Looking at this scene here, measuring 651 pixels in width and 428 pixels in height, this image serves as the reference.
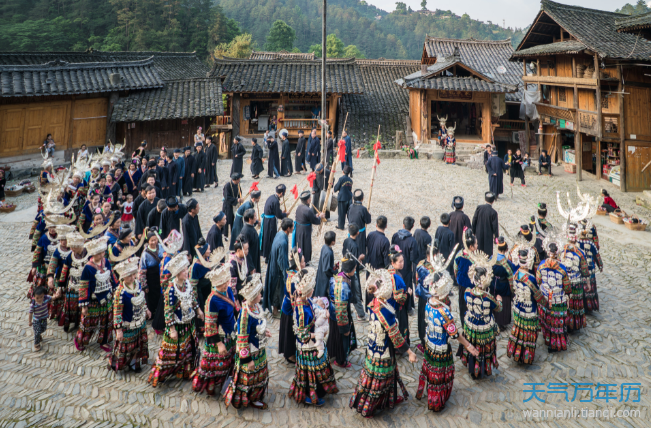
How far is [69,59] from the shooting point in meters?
23.8

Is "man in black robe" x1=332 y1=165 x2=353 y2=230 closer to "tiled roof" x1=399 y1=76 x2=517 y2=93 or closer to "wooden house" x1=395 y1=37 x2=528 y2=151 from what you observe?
"tiled roof" x1=399 y1=76 x2=517 y2=93

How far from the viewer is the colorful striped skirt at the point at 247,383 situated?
5.33 m

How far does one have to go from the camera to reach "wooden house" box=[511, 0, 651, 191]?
1698 cm

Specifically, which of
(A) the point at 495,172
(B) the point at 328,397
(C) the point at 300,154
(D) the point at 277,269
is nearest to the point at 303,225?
(D) the point at 277,269

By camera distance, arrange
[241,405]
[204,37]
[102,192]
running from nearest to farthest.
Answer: [241,405] < [102,192] < [204,37]

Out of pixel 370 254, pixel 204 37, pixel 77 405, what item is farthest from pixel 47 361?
pixel 204 37

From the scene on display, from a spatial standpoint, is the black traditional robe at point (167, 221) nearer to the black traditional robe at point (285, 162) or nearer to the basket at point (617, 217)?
the black traditional robe at point (285, 162)

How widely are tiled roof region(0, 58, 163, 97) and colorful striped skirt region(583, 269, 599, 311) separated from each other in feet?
58.2

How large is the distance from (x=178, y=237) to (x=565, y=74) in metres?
19.8

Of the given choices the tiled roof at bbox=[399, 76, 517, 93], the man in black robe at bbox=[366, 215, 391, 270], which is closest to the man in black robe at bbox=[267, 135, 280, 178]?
the tiled roof at bbox=[399, 76, 517, 93]

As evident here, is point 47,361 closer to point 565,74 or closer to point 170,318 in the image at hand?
point 170,318

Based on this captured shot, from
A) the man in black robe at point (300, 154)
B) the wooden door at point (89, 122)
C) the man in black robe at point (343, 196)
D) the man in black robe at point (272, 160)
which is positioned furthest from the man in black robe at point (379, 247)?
the wooden door at point (89, 122)

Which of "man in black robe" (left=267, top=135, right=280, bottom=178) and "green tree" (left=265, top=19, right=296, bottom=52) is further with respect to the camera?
"green tree" (left=265, top=19, right=296, bottom=52)

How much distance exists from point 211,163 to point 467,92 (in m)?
13.6
